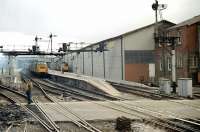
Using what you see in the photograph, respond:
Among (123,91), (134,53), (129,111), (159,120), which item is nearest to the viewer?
(159,120)

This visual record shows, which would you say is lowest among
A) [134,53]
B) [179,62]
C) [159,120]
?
[159,120]

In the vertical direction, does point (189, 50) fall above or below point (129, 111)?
above

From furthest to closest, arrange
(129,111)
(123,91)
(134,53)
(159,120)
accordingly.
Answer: (134,53) < (123,91) < (129,111) < (159,120)

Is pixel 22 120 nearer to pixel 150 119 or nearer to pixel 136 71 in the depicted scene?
pixel 150 119

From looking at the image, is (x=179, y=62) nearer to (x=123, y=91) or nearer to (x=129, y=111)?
(x=123, y=91)

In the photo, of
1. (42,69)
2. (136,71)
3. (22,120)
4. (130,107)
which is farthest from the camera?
(42,69)

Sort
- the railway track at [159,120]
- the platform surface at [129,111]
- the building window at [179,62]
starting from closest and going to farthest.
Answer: the railway track at [159,120] < the platform surface at [129,111] < the building window at [179,62]

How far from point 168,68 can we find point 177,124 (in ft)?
109

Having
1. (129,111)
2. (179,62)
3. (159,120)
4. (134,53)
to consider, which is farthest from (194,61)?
(159,120)

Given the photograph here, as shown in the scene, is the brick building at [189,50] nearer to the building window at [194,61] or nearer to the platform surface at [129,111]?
the building window at [194,61]

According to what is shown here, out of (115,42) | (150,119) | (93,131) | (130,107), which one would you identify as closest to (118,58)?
(115,42)

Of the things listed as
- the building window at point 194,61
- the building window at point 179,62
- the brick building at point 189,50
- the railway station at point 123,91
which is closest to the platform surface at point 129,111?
the railway station at point 123,91

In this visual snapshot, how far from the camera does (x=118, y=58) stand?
175 feet

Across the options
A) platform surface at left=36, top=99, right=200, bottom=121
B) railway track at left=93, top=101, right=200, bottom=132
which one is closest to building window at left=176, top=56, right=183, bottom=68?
platform surface at left=36, top=99, right=200, bottom=121
